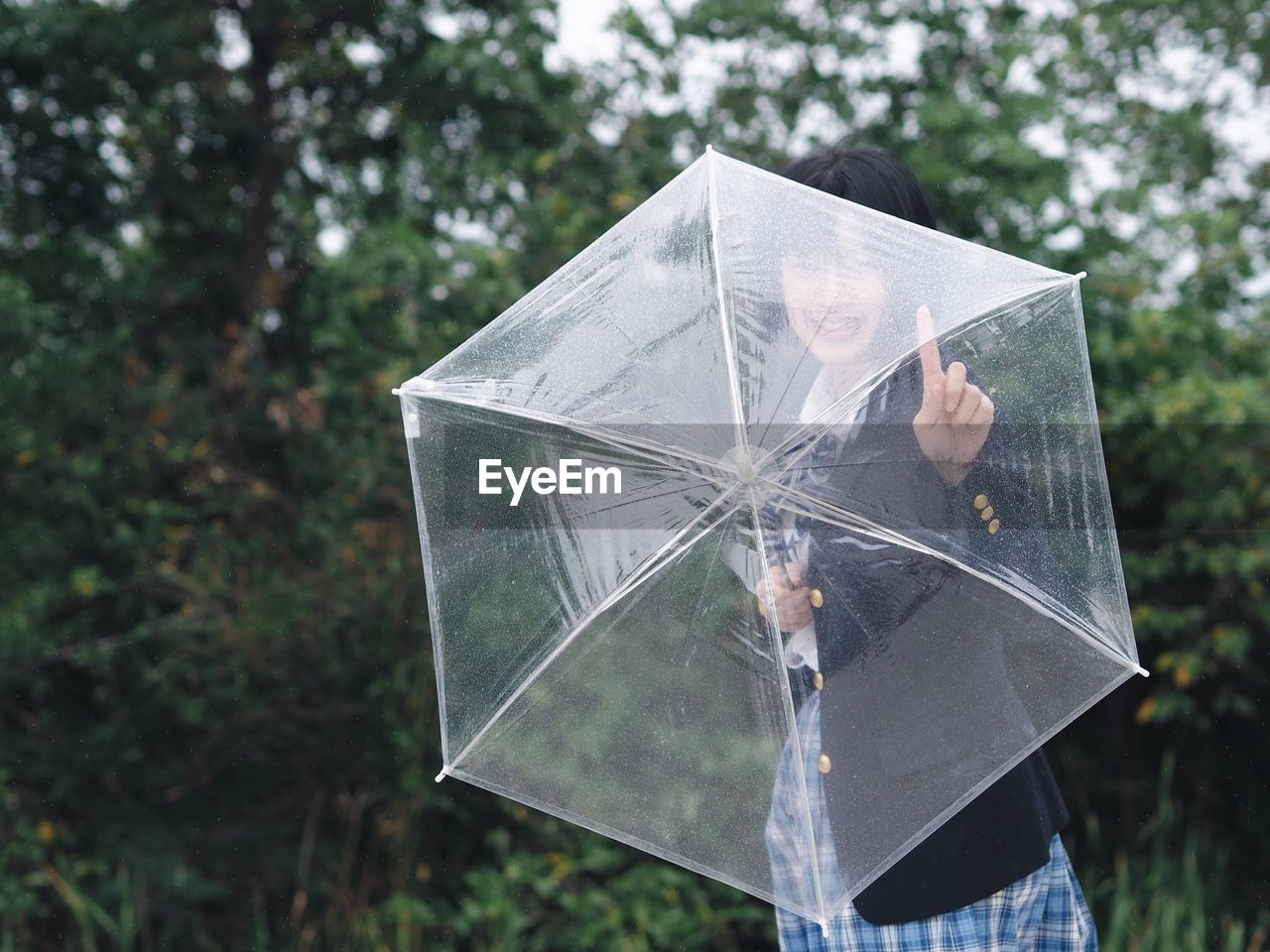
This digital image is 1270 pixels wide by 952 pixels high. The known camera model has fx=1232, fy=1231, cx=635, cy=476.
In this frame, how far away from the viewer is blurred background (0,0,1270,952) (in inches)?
152

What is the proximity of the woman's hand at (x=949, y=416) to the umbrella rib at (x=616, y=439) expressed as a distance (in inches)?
10.1

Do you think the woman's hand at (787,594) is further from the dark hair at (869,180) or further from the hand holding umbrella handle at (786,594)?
the dark hair at (869,180)

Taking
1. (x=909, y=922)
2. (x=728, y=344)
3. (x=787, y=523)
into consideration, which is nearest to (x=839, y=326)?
(x=728, y=344)

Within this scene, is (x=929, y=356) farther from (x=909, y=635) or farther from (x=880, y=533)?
(x=909, y=635)

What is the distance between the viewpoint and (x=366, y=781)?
162 inches

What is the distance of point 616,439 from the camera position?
1595 mm

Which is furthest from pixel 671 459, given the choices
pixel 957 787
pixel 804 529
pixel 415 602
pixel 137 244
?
pixel 137 244

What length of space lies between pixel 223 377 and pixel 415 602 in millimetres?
1192

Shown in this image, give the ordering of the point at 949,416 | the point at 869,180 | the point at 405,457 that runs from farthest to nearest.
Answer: the point at 405,457
the point at 869,180
the point at 949,416

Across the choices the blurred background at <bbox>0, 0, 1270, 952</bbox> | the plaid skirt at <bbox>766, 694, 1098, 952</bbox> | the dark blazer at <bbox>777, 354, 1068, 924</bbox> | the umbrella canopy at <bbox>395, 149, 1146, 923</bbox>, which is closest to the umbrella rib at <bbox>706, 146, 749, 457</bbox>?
the umbrella canopy at <bbox>395, 149, 1146, 923</bbox>

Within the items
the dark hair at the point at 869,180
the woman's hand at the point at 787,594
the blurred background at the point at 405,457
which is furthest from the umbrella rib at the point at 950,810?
the blurred background at the point at 405,457

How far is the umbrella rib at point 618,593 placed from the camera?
5.23ft

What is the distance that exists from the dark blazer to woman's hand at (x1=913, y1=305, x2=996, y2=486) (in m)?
0.01

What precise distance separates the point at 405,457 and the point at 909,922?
2.74 meters
